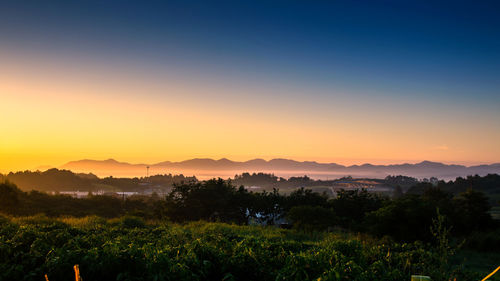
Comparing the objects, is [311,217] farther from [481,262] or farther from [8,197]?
[8,197]

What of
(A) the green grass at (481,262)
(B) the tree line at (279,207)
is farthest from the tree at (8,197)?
(A) the green grass at (481,262)

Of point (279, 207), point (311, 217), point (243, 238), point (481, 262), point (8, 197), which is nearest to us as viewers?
point (243, 238)

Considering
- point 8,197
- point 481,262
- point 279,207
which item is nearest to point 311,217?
point 481,262

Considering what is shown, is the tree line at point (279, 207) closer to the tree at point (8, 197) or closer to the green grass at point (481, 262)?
the tree at point (8, 197)

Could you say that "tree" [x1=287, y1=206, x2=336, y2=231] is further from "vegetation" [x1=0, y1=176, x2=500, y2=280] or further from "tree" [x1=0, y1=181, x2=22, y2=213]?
"tree" [x1=0, y1=181, x2=22, y2=213]

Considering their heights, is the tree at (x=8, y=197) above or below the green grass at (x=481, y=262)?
above

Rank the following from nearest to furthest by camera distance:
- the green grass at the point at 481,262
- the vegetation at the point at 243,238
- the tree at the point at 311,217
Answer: the vegetation at the point at 243,238 → the green grass at the point at 481,262 → the tree at the point at 311,217

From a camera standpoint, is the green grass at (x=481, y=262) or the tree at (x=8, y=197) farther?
the tree at (x=8, y=197)

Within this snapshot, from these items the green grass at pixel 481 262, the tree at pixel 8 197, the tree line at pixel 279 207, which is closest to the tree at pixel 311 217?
the tree line at pixel 279 207

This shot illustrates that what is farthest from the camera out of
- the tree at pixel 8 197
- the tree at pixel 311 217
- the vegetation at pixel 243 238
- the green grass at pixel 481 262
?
the tree at pixel 8 197

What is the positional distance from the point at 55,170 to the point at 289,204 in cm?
10235

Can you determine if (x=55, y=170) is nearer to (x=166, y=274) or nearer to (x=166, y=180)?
(x=166, y=180)

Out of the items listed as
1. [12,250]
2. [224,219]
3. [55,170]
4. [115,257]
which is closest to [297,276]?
[115,257]

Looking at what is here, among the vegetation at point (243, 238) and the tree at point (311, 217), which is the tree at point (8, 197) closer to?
the vegetation at point (243, 238)
